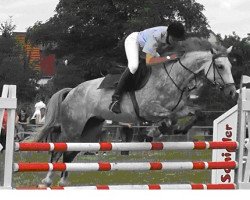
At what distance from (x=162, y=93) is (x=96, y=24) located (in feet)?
112

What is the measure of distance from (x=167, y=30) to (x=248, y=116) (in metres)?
1.11

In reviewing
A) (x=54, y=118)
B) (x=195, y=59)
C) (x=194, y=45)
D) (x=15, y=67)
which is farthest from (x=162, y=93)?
(x=15, y=67)

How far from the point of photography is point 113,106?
20.1ft

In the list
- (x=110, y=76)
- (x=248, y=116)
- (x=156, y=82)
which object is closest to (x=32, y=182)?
(x=110, y=76)

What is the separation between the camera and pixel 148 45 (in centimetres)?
568

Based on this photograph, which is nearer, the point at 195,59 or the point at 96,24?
the point at 195,59

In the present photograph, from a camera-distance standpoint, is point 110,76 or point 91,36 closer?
point 110,76

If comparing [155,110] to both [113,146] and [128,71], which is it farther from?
[113,146]

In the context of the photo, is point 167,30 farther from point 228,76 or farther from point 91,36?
point 91,36

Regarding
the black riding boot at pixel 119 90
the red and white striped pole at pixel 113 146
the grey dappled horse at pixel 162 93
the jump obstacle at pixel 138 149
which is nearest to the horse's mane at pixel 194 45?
the grey dappled horse at pixel 162 93

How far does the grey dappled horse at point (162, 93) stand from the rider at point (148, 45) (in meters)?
0.10

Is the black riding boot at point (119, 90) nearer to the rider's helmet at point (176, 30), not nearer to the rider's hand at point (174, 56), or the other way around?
the rider's hand at point (174, 56)

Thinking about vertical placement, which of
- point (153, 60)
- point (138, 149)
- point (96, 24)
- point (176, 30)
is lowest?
point (138, 149)

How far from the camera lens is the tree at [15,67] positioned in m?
36.0
